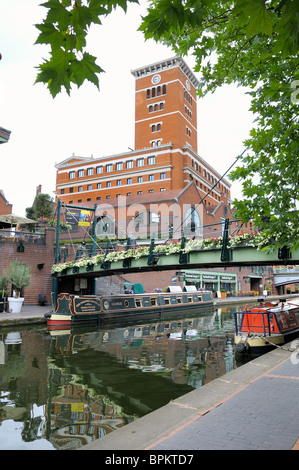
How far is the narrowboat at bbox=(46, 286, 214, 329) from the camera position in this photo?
19.3 m

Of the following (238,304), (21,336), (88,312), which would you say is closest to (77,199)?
(238,304)

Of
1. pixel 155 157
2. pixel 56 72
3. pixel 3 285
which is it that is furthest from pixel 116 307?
pixel 155 157

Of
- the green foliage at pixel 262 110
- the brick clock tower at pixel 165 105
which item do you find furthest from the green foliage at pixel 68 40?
the brick clock tower at pixel 165 105

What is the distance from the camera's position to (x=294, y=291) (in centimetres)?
8444

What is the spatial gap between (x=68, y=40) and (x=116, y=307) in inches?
834

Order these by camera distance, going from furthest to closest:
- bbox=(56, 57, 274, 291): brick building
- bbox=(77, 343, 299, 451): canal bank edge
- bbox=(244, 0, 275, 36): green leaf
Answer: bbox=(56, 57, 274, 291): brick building, bbox=(77, 343, 299, 451): canal bank edge, bbox=(244, 0, 275, 36): green leaf

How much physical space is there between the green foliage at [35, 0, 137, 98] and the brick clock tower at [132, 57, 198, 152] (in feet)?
176

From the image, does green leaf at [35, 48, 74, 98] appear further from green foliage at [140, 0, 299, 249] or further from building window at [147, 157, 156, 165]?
building window at [147, 157, 156, 165]

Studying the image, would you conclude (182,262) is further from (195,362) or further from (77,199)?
(77,199)

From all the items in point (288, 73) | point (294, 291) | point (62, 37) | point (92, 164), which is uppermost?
point (92, 164)

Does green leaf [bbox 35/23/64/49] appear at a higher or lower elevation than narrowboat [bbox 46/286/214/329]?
higher

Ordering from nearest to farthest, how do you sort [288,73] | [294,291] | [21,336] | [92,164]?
[288,73] < [21,336] < [92,164] < [294,291]

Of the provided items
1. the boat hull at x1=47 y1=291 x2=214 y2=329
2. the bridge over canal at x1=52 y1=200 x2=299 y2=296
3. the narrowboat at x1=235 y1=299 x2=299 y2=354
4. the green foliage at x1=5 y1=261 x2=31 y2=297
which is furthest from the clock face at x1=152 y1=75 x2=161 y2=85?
the narrowboat at x1=235 y1=299 x2=299 y2=354
